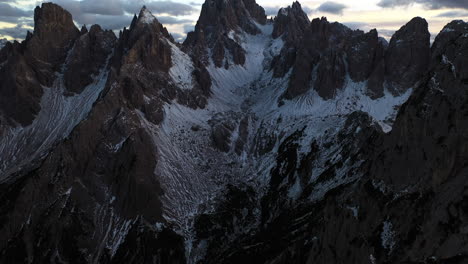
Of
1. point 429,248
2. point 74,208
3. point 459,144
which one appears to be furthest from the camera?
point 74,208

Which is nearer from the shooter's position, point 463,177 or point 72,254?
point 463,177

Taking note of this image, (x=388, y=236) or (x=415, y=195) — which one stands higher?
(x=415, y=195)

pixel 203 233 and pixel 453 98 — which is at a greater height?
pixel 453 98

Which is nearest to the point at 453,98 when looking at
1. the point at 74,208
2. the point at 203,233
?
the point at 203,233

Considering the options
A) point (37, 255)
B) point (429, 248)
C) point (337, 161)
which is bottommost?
point (37, 255)

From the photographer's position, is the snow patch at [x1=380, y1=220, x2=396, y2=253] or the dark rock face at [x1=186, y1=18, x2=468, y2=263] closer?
the dark rock face at [x1=186, y1=18, x2=468, y2=263]

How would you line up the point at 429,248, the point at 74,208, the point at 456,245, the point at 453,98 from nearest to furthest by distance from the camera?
the point at 456,245
the point at 429,248
the point at 453,98
the point at 74,208

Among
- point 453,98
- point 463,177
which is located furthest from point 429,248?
point 453,98

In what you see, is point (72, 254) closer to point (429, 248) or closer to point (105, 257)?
point (105, 257)

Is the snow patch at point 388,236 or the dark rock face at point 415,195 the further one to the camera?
the snow patch at point 388,236

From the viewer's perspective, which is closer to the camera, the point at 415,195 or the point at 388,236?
the point at 415,195
